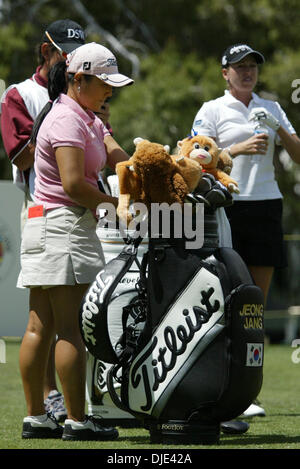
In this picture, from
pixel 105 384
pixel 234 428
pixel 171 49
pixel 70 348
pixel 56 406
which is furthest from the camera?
pixel 171 49

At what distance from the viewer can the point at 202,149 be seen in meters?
3.92

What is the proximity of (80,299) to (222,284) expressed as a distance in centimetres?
69

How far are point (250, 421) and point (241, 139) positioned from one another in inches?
59.5

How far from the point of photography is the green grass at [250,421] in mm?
3783

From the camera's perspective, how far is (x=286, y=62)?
15781mm

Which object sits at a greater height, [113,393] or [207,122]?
[207,122]

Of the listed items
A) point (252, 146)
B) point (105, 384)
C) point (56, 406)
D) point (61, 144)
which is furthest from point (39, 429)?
point (252, 146)

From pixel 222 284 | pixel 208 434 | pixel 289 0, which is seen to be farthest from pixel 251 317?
pixel 289 0

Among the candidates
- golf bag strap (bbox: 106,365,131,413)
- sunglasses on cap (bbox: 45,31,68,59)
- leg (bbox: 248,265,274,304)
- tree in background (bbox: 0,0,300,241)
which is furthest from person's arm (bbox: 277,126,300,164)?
tree in background (bbox: 0,0,300,241)

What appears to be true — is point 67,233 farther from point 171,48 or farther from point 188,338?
point 171,48

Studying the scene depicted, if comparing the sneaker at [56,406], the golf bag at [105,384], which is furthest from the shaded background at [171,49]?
the golf bag at [105,384]

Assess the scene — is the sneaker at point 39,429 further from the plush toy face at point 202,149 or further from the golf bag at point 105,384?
the plush toy face at point 202,149

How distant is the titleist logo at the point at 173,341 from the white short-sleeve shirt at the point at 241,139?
55.9 inches

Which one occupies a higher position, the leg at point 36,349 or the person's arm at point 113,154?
the person's arm at point 113,154
